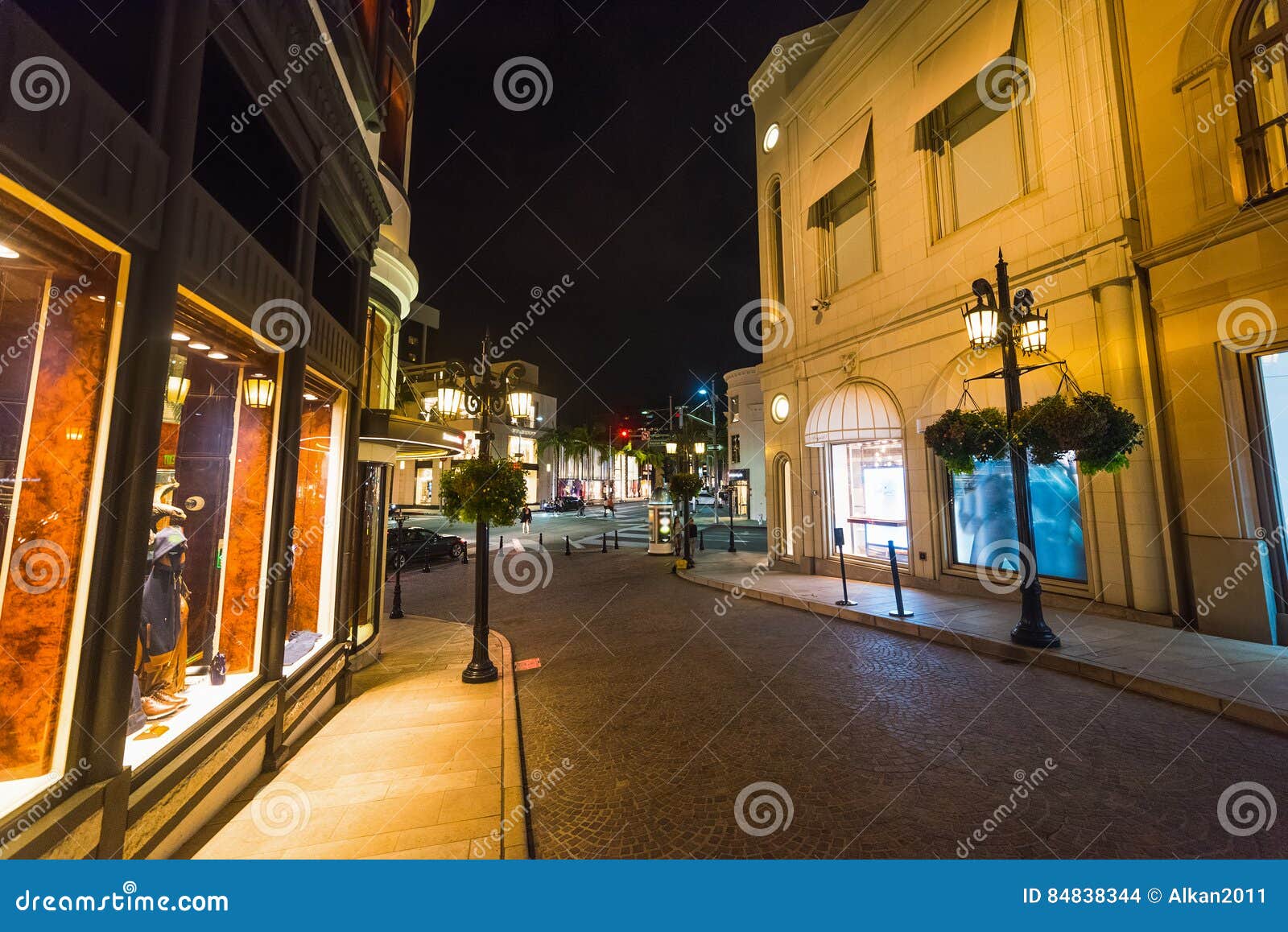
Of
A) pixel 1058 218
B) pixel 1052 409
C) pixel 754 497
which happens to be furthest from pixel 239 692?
pixel 754 497

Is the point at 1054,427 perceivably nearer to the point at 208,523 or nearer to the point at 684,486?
the point at 208,523

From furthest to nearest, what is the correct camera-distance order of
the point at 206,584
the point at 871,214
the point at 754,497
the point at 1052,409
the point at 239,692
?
the point at 754,497 < the point at 871,214 < the point at 1052,409 < the point at 206,584 < the point at 239,692

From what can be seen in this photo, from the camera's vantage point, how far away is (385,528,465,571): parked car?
1789 centimetres

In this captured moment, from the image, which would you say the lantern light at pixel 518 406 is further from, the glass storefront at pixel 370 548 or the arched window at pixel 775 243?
the arched window at pixel 775 243

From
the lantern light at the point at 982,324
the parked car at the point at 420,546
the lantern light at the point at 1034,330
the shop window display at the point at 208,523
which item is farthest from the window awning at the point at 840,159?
the parked car at the point at 420,546

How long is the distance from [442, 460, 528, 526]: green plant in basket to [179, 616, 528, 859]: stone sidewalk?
85.5 inches

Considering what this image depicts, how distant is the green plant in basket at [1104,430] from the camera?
6996mm

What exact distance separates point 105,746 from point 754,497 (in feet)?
133

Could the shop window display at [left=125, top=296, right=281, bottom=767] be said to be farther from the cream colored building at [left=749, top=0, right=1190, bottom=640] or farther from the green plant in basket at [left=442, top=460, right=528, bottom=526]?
the cream colored building at [left=749, top=0, right=1190, bottom=640]

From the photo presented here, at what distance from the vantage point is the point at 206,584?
450 cm

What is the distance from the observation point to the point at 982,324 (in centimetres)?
760

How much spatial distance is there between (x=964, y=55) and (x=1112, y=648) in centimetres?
1163

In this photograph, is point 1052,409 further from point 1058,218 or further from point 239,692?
point 239,692

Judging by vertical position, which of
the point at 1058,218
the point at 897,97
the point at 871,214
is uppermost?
the point at 897,97
